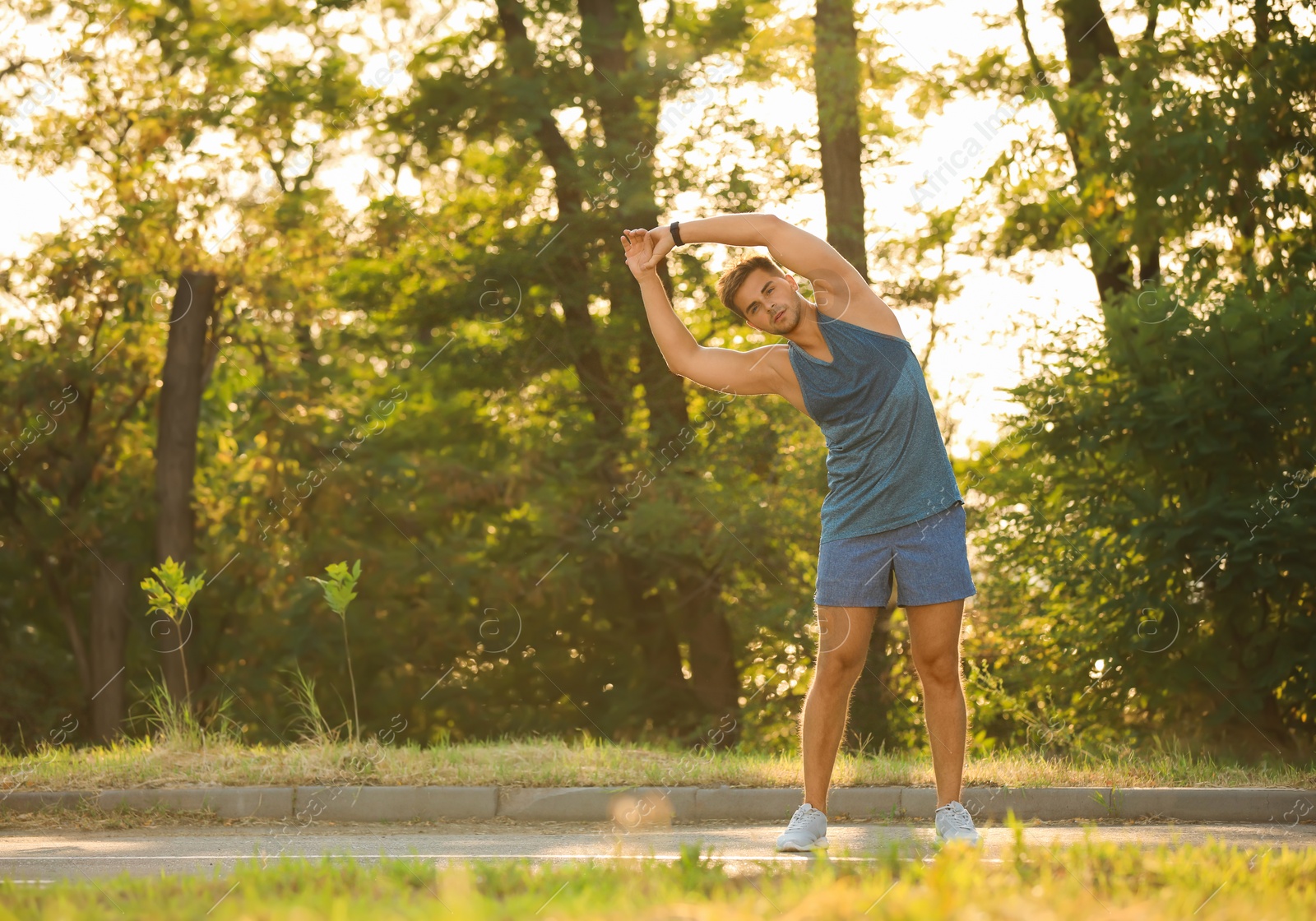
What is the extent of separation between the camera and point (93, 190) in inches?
635

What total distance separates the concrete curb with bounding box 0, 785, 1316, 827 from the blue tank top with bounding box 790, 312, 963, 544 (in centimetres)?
230

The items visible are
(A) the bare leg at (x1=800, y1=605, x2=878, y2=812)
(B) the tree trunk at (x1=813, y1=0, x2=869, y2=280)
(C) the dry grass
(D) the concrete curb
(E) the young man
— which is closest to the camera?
(E) the young man

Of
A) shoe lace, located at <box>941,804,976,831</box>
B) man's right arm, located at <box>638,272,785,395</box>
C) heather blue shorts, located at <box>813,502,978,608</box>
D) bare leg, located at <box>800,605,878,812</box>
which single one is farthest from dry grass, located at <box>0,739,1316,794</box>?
man's right arm, located at <box>638,272,785,395</box>

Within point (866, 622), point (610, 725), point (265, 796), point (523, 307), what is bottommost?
point (610, 725)

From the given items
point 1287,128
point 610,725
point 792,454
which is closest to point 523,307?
point 792,454

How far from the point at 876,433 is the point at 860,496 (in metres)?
0.23

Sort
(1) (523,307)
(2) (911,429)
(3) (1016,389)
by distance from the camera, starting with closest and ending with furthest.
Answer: (2) (911,429), (3) (1016,389), (1) (523,307)

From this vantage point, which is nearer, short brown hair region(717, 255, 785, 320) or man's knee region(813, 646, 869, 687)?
man's knee region(813, 646, 869, 687)

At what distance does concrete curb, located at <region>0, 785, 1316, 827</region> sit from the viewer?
6.31m

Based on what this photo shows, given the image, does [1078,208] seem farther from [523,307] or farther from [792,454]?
[523,307]

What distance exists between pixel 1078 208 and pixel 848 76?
275cm

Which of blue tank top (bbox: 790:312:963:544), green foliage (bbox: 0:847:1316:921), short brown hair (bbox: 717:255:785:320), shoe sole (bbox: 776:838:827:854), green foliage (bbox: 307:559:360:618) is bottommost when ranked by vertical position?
shoe sole (bbox: 776:838:827:854)

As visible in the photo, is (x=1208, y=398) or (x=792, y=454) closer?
(x=1208, y=398)
